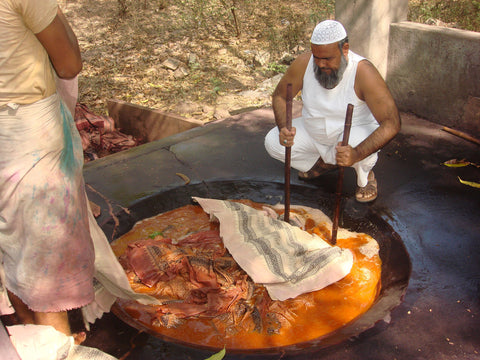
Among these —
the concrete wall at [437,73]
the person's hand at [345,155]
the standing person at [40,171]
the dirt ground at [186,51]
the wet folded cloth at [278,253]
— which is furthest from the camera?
the dirt ground at [186,51]

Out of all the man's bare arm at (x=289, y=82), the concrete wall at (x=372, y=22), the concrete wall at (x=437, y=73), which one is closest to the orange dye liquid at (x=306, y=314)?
the man's bare arm at (x=289, y=82)

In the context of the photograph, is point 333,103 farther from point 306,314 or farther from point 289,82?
point 306,314

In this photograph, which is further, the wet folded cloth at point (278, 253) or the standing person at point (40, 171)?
the wet folded cloth at point (278, 253)

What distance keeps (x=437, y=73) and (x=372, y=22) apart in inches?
32.4

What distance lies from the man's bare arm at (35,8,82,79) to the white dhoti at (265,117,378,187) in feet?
6.08

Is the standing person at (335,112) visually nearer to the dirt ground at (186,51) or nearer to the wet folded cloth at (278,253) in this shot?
the wet folded cloth at (278,253)

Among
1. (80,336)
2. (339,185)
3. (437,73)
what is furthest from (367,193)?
(80,336)

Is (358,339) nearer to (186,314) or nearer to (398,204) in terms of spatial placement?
(186,314)

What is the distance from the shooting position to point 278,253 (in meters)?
2.63

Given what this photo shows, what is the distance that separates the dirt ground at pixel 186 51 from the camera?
6.50 meters

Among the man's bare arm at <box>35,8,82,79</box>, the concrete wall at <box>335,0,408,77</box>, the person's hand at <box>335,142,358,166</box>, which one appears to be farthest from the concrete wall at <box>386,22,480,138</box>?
the man's bare arm at <box>35,8,82,79</box>

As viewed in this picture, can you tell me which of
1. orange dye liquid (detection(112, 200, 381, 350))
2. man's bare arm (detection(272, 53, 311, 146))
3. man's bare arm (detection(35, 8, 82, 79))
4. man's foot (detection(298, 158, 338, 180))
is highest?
man's bare arm (detection(35, 8, 82, 79))

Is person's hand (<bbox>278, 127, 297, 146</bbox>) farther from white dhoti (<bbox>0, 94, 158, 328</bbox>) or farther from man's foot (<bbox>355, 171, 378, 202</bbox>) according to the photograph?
white dhoti (<bbox>0, 94, 158, 328</bbox>)

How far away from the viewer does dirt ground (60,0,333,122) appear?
6.50 meters
